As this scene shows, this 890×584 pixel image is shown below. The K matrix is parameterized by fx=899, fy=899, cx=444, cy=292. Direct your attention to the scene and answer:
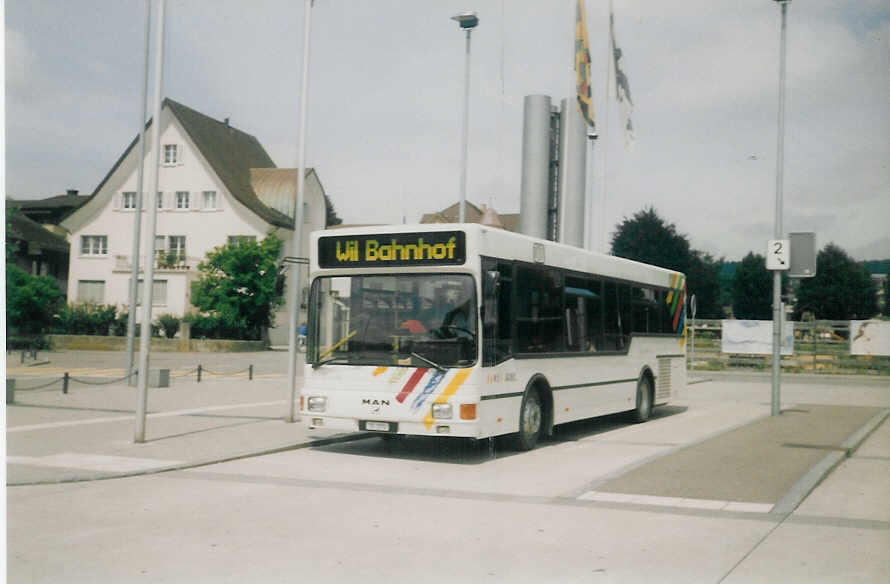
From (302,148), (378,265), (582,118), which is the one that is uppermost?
(582,118)

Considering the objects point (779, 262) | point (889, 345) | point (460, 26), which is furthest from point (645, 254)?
point (779, 262)

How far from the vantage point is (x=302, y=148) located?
14797 millimetres

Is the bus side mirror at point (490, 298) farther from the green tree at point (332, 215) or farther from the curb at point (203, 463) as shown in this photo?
the green tree at point (332, 215)

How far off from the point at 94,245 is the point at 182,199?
239 inches

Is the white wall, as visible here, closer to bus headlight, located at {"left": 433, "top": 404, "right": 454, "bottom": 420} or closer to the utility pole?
the utility pole

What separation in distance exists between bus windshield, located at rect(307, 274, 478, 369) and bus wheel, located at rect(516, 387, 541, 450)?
1.59m

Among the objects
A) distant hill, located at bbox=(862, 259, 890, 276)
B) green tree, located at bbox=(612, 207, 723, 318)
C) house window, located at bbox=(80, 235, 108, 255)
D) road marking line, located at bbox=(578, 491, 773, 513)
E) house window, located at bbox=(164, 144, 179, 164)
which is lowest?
road marking line, located at bbox=(578, 491, 773, 513)

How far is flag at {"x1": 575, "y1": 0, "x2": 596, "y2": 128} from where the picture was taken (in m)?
25.4

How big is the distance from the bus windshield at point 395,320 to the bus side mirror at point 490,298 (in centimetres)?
13

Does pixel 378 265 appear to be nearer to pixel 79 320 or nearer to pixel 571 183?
pixel 571 183

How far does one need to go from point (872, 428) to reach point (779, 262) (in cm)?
331

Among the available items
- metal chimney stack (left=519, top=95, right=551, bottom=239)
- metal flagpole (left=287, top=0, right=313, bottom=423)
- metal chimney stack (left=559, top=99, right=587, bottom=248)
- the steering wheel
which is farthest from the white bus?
metal chimney stack (left=559, top=99, right=587, bottom=248)

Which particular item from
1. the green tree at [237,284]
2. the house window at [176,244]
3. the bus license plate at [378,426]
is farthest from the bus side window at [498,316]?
the house window at [176,244]

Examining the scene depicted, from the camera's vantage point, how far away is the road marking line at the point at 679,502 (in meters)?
7.97
